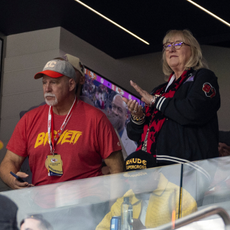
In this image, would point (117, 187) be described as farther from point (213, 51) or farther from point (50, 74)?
point (213, 51)

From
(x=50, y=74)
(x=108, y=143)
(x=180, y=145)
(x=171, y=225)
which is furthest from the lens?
(x=50, y=74)

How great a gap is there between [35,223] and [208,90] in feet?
3.28

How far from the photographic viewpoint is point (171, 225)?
111cm

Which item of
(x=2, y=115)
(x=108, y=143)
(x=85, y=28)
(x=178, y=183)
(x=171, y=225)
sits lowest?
(x=171, y=225)

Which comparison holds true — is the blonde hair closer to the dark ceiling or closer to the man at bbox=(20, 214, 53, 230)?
the man at bbox=(20, 214, 53, 230)

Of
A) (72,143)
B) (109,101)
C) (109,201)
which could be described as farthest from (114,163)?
(109,101)

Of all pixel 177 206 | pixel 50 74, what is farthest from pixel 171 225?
pixel 50 74

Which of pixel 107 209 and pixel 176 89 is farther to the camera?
pixel 176 89

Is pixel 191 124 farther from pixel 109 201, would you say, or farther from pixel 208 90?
pixel 109 201

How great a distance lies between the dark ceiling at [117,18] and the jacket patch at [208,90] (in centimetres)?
203

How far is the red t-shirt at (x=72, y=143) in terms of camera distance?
2.03 m

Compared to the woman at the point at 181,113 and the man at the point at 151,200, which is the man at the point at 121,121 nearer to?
the woman at the point at 181,113

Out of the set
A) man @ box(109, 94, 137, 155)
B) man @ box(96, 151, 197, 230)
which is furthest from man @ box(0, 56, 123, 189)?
man @ box(109, 94, 137, 155)

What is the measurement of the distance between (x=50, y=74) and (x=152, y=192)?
1.19 metres
